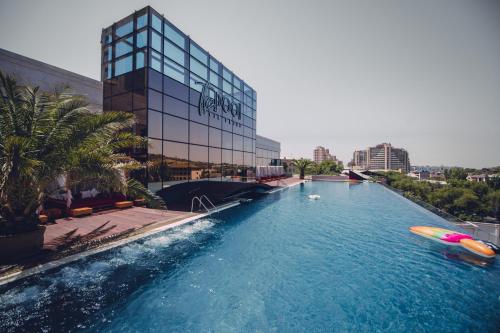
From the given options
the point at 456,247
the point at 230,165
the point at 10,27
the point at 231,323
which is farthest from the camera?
the point at 230,165

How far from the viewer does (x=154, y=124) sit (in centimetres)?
1379

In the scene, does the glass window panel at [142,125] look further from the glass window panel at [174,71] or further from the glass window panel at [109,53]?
the glass window panel at [109,53]

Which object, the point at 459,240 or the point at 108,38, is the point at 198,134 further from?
the point at 459,240

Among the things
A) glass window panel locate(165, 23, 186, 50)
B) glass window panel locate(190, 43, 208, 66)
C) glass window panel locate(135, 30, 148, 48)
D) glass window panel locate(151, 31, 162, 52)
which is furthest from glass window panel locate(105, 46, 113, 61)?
glass window panel locate(190, 43, 208, 66)

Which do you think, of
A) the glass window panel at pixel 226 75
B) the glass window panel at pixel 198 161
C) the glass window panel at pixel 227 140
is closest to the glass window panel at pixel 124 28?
the glass window panel at pixel 198 161

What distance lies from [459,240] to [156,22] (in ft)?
70.4

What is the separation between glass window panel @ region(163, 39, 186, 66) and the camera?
14.8 meters

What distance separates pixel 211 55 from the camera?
1969 centimetres

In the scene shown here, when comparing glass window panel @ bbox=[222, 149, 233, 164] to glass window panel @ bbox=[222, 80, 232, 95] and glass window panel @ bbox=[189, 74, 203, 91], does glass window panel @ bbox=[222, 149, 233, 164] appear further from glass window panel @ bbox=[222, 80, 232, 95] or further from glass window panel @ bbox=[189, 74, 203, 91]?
glass window panel @ bbox=[222, 80, 232, 95]

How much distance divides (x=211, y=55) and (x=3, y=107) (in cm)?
1673

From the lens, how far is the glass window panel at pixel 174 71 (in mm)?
14859

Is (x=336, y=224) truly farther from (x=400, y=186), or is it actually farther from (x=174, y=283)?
(x=400, y=186)

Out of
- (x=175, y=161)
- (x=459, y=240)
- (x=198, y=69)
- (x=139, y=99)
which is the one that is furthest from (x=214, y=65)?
(x=459, y=240)

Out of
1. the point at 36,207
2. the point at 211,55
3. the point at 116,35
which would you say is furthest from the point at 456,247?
the point at 116,35
